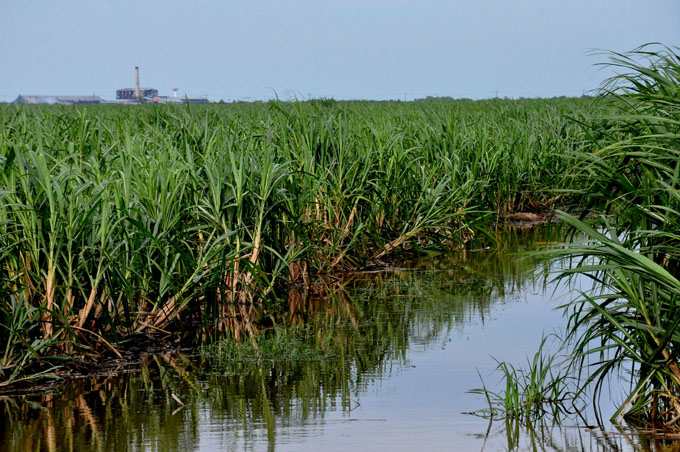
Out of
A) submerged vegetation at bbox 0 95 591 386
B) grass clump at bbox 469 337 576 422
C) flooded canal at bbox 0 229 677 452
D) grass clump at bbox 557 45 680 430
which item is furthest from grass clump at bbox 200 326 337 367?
grass clump at bbox 557 45 680 430

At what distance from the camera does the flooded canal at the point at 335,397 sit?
3.68 meters

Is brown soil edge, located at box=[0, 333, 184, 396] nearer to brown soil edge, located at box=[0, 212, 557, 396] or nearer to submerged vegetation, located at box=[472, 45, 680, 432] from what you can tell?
brown soil edge, located at box=[0, 212, 557, 396]

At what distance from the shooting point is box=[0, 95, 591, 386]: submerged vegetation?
4691 millimetres

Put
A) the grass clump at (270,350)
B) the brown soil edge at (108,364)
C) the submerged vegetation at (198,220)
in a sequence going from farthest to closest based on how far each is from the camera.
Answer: the grass clump at (270,350)
the submerged vegetation at (198,220)
the brown soil edge at (108,364)

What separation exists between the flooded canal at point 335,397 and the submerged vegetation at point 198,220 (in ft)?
1.33

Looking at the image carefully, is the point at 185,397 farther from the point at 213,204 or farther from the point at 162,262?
the point at 213,204

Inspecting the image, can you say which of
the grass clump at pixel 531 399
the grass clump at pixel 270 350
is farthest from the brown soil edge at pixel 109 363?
the grass clump at pixel 531 399

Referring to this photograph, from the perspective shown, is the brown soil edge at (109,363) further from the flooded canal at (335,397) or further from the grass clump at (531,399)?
the grass clump at (531,399)

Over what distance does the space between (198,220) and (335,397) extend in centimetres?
226

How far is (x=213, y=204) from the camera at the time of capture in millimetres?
6039

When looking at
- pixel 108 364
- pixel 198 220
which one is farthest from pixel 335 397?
pixel 198 220

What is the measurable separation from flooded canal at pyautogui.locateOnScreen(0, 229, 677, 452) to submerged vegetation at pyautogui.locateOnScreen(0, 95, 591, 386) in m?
0.40

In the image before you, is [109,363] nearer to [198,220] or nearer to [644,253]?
[198,220]

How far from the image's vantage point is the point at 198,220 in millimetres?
6105
